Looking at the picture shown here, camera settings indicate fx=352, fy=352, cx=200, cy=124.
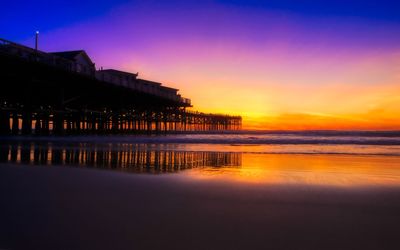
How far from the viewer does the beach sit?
2.63m

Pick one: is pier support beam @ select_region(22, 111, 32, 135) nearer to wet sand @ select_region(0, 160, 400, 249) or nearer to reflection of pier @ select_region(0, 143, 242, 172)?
reflection of pier @ select_region(0, 143, 242, 172)

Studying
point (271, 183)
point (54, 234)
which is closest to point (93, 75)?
point (271, 183)

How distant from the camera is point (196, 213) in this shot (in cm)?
345

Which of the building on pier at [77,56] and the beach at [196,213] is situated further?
the building on pier at [77,56]

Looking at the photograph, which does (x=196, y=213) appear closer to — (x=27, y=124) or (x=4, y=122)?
(x=27, y=124)

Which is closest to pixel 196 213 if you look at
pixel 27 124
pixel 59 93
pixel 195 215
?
pixel 195 215

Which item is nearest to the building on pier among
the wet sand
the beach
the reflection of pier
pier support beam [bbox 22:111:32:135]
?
pier support beam [bbox 22:111:32:135]

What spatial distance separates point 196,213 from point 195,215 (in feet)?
0.26

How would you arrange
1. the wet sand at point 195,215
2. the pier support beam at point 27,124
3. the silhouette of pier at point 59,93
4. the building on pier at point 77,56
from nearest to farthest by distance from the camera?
1. the wet sand at point 195,215
2. the silhouette of pier at point 59,93
3. the pier support beam at point 27,124
4. the building on pier at point 77,56

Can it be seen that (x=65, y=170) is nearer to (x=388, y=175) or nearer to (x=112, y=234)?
(x=112, y=234)

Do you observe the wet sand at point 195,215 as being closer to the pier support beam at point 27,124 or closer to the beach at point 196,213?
the beach at point 196,213

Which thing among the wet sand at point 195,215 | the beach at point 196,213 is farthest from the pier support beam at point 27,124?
the wet sand at point 195,215

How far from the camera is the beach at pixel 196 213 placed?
8.62 ft

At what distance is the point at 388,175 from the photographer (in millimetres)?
6645
